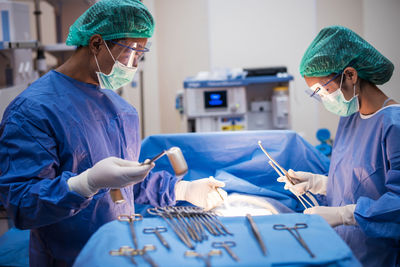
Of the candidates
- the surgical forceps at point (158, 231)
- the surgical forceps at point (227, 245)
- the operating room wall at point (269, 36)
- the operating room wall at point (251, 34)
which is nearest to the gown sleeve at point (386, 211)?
the surgical forceps at point (227, 245)

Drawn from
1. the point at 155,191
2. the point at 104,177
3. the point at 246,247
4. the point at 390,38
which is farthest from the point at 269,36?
the point at 246,247

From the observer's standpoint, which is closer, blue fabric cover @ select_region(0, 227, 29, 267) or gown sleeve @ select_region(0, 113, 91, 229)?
gown sleeve @ select_region(0, 113, 91, 229)

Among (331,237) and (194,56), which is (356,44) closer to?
(331,237)

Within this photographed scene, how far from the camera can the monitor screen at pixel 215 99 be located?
13.2 ft

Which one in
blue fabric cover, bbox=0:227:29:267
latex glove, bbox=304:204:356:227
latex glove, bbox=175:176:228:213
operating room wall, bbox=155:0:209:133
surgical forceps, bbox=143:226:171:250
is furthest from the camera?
operating room wall, bbox=155:0:209:133

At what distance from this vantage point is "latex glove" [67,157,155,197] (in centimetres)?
122

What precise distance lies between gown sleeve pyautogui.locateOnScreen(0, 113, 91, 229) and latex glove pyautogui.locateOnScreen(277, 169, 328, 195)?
0.99 m

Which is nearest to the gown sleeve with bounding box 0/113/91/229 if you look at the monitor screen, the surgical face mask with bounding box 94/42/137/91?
the surgical face mask with bounding box 94/42/137/91

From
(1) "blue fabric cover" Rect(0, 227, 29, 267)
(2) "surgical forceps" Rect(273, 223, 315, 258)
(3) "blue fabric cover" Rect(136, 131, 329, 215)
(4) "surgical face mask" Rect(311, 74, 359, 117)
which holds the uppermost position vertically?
(4) "surgical face mask" Rect(311, 74, 359, 117)

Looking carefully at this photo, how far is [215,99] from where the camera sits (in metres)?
4.04

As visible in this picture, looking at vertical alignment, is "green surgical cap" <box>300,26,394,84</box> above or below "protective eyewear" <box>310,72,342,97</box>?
above

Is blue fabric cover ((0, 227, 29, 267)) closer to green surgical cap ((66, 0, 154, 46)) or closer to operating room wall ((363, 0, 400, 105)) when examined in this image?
green surgical cap ((66, 0, 154, 46))

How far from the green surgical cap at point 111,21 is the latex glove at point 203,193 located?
71 centimetres

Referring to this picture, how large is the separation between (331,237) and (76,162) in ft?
2.93
